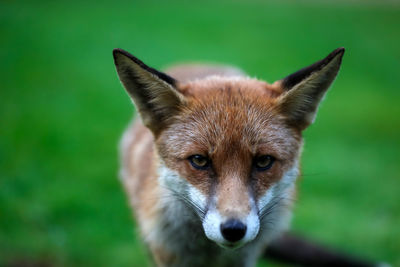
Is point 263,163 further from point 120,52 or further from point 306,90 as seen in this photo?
point 120,52

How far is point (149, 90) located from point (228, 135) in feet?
2.67

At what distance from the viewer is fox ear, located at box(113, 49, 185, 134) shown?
3.21 meters

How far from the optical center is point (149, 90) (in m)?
3.41

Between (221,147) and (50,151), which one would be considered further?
(50,151)

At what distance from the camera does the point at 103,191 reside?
6250 mm

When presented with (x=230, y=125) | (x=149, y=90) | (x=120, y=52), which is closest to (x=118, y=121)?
(x=149, y=90)

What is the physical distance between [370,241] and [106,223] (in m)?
3.70

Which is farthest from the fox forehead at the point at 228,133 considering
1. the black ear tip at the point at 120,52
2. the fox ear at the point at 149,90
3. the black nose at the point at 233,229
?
the black ear tip at the point at 120,52

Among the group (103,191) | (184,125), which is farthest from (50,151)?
(184,125)

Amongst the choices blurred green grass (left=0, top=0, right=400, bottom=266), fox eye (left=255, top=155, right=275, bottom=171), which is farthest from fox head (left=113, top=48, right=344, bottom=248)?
blurred green grass (left=0, top=0, right=400, bottom=266)

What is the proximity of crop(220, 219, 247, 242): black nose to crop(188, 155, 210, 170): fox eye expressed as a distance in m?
0.58

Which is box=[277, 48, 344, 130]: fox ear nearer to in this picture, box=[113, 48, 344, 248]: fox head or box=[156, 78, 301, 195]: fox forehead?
box=[113, 48, 344, 248]: fox head

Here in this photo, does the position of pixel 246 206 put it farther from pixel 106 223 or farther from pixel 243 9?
pixel 243 9

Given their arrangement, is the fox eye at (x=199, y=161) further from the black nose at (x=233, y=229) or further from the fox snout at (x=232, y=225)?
the black nose at (x=233, y=229)
